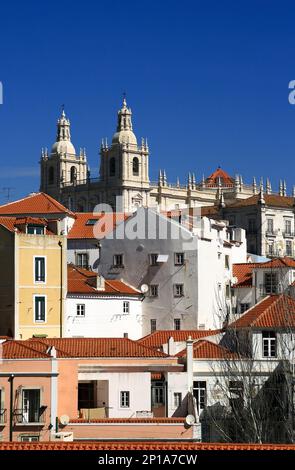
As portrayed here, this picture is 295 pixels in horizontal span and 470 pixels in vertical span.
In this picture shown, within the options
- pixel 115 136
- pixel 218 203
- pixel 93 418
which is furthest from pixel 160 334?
pixel 115 136

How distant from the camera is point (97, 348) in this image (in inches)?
2520

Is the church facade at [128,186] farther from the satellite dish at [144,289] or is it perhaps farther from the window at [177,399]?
the window at [177,399]

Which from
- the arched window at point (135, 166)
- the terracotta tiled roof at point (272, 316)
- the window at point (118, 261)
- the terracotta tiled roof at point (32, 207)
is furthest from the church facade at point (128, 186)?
the terracotta tiled roof at point (272, 316)

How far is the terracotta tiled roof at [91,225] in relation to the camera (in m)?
88.5

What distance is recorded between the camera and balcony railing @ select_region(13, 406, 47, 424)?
58.2 m

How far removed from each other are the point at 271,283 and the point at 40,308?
1463 cm

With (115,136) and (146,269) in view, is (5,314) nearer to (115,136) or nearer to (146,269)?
(146,269)

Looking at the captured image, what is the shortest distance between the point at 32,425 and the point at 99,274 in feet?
81.9

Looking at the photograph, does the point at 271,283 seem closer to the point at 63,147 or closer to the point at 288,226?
the point at 288,226

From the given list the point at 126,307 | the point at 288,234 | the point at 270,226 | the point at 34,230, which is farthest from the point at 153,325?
the point at 288,234

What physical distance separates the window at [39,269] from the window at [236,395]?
1656 centimetres

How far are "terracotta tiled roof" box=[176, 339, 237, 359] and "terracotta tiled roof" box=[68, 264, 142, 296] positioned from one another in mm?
12388

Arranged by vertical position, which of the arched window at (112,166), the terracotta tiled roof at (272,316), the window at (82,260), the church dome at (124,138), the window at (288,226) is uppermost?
the church dome at (124,138)

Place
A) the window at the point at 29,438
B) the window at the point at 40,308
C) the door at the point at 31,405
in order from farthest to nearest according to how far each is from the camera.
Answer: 1. the window at the point at 40,308
2. the door at the point at 31,405
3. the window at the point at 29,438
